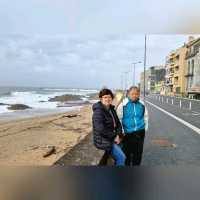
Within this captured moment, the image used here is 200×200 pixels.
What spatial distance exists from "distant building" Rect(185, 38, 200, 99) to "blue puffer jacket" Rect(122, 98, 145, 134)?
153ft

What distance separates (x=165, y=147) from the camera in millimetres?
6758

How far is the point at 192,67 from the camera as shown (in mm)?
59281

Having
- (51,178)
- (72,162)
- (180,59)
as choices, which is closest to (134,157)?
(51,178)

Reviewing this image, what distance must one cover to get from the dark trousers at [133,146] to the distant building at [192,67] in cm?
4654

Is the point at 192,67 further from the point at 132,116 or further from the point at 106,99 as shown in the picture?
the point at 106,99

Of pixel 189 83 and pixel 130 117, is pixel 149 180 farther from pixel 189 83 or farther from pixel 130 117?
pixel 189 83

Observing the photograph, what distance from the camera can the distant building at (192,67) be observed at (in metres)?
53.5

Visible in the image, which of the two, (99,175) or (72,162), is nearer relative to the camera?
(99,175)

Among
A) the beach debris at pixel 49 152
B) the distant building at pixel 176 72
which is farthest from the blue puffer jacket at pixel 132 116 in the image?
the distant building at pixel 176 72

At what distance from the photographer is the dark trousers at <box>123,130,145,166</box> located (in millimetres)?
3920

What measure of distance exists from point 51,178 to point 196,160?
2.98m

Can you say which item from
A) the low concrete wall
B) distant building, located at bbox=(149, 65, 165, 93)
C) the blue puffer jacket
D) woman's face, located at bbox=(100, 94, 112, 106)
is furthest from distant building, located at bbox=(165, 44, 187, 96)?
woman's face, located at bbox=(100, 94, 112, 106)

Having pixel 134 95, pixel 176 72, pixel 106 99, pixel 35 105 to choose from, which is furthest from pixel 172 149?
pixel 176 72

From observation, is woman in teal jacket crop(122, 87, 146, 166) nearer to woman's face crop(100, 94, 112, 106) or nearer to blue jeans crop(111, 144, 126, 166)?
blue jeans crop(111, 144, 126, 166)
